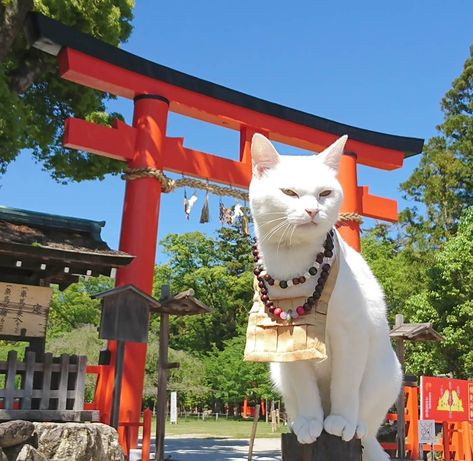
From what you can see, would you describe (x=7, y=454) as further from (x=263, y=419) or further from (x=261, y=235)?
(x=263, y=419)

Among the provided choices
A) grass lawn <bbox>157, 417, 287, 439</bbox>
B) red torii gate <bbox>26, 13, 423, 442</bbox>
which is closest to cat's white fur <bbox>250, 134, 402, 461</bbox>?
red torii gate <bbox>26, 13, 423, 442</bbox>

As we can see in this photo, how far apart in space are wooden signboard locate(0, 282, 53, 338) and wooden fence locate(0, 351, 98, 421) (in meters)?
0.47

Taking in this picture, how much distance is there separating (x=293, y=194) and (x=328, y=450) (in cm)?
91

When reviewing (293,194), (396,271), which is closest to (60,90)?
(293,194)

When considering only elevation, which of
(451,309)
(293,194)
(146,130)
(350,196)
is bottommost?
(293,194)

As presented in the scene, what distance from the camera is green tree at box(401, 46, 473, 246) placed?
16.5 metres

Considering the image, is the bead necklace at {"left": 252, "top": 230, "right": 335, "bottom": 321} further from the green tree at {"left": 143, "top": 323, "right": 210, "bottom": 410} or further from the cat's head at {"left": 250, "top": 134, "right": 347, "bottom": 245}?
the green tree at {"left": 143, "top": 323, "right": 210, "bottom": 410}

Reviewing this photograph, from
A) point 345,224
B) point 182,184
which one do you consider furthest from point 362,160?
point 182,184

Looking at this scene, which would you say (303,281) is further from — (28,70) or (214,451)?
(214,451)

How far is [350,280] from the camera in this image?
2.07 metres

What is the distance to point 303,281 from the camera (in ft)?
6.48

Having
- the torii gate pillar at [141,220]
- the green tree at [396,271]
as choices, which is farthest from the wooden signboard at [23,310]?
the green tree at [396,271]

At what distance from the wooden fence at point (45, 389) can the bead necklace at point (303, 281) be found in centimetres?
440

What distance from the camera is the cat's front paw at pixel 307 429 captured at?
1.95 m
